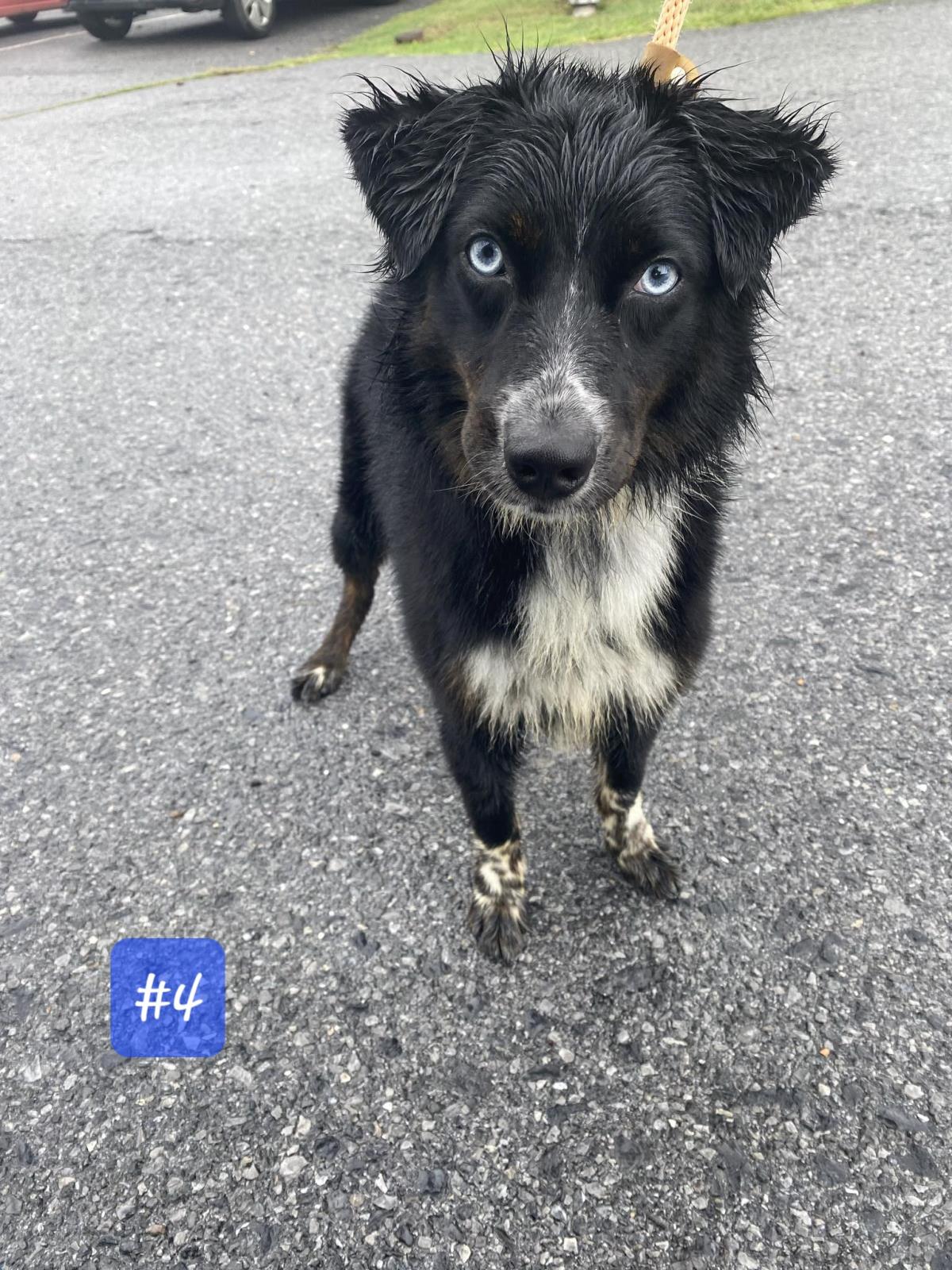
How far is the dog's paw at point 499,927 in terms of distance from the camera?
7.44 feet

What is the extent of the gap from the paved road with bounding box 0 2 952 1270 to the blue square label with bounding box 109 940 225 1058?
0.04m

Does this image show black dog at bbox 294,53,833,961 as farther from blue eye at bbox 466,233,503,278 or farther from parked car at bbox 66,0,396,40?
parked car at bbox 66,0,396,40

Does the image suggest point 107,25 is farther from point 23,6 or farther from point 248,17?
point 23,6

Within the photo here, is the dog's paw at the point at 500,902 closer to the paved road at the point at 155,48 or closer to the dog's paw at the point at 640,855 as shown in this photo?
the dog's paw at the point at 640,855

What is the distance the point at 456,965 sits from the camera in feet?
7.41

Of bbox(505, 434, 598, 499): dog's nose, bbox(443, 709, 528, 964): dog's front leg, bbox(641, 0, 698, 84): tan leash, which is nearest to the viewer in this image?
bbox(505, 434, 598, 499): dog's nose

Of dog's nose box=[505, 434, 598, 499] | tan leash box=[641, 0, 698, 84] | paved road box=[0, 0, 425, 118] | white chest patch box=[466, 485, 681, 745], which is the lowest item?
paved road box=[0, 0, 425, 118]

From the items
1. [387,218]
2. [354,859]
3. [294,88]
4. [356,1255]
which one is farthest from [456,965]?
[294,88]

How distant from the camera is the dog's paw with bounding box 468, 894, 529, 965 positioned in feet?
7.44

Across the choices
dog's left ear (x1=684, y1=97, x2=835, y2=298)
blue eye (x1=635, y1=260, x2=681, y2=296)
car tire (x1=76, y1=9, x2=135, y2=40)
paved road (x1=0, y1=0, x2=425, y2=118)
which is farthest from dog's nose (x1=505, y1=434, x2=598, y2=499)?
car tire (x1=76, y1=9, x2=135, y2=40)

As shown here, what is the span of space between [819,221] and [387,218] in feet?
14.2

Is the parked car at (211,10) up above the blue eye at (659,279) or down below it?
below

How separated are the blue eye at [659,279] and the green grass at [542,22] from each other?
735cm

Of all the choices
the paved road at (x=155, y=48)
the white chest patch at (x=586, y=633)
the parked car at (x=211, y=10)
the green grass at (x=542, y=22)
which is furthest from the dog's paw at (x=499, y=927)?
the parked car at (x=211, y=10)
